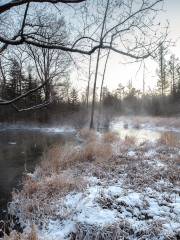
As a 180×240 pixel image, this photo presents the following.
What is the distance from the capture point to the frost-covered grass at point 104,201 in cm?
467

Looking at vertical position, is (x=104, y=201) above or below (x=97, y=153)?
below

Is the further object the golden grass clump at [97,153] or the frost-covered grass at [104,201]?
the golden grass clump at [97,153]

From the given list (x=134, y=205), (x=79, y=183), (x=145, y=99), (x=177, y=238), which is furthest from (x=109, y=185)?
(x=145, y=99)

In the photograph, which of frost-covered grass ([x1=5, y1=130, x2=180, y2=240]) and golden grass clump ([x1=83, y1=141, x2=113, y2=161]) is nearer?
frost-covered grass ([x1=5, y1=130, x2=180, y2=240])

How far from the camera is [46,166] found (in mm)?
8656

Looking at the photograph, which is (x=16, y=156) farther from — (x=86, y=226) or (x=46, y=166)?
(x=86, y=226)

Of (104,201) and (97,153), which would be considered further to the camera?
(97,153)

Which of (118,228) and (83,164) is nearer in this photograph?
(118,228)

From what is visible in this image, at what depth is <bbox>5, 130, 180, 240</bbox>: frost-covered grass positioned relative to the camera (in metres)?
4.67

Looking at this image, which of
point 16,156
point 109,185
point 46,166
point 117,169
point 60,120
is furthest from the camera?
point 60,120

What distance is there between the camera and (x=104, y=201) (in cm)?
554

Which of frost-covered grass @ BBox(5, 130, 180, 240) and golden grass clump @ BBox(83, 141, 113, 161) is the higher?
golden grass clump @ BBox(83, 141, 113, 161)

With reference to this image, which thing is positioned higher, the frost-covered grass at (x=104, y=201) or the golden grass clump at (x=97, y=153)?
the golden grass clump at (x=97, y=153)

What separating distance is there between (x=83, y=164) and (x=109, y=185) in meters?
2.27
